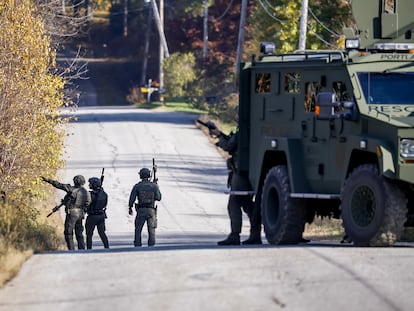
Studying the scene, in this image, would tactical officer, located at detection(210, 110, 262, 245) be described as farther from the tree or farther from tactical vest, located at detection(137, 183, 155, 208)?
the tree

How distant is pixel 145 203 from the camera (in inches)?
862

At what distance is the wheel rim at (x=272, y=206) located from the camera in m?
16.3

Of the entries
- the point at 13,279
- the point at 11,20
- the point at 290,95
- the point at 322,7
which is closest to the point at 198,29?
the point at 322,7

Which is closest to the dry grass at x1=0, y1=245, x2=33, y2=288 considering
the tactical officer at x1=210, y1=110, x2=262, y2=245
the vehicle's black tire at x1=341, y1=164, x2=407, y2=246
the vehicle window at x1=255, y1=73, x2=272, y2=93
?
the vehicle's black tire at x1=341, y1=164, x2=407, y2=246

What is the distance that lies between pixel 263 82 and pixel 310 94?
1.38 metres

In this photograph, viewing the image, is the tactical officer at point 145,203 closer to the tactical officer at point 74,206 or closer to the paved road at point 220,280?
the tactical officer at point 74,206

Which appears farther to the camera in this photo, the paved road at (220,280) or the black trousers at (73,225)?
the black trousers at (73,225)

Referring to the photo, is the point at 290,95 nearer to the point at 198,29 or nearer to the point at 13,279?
the point at 13,279

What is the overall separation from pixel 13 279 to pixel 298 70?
241 inches

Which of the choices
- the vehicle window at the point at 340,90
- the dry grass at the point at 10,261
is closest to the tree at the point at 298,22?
the vehicle window at the point at 340,90

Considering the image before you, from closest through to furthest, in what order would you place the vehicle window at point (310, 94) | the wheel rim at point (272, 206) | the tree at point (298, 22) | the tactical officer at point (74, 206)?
1. the vehicle window at point (310, 94)
2. the wheel rim at point (272, 206)
3. the tactical officer at point (74, 206)
4. the tree at point (298, 22)

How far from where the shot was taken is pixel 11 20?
21906mm

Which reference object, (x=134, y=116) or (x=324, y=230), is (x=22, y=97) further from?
(x=134, y=116)

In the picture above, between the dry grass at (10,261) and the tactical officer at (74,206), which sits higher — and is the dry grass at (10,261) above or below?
above
